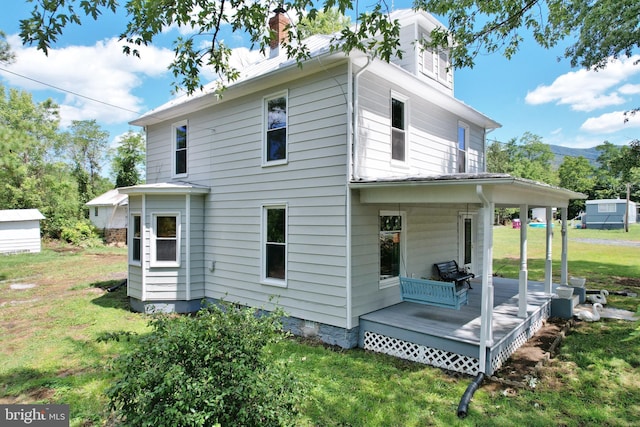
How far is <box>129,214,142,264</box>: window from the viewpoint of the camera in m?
9.73

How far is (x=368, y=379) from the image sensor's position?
17.3ft

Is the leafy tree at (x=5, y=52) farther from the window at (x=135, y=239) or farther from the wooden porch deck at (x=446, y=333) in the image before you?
the wooden porch deck at (x=446, y=333)

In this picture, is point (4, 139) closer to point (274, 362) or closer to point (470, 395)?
point (274, 362)

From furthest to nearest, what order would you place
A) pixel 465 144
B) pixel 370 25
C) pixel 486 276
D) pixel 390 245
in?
1. pixel 465 144
2. pixel 390 245
3. pixel 486 276
4. pixel 370 25

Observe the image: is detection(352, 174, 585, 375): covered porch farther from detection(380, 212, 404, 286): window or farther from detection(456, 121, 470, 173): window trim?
detection(456, 121, 470, 173): window trim

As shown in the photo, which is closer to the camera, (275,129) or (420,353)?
(420,353)

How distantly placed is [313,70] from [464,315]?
5.84m

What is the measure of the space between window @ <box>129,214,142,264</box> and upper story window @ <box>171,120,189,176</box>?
182cm

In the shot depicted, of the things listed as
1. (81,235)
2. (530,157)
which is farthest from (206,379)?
(530,157)

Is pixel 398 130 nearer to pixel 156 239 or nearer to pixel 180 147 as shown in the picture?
pixel 180 147

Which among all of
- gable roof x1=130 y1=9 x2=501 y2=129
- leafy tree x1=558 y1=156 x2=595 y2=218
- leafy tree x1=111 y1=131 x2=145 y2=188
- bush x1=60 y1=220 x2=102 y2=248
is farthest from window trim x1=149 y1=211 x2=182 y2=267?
leafy tree x1=558 y1=156 x2=595 y2=218

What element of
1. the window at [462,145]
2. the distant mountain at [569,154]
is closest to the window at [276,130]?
the window at [462,145]

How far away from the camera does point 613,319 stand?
7887 millimetres

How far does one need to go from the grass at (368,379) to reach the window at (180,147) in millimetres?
4330
